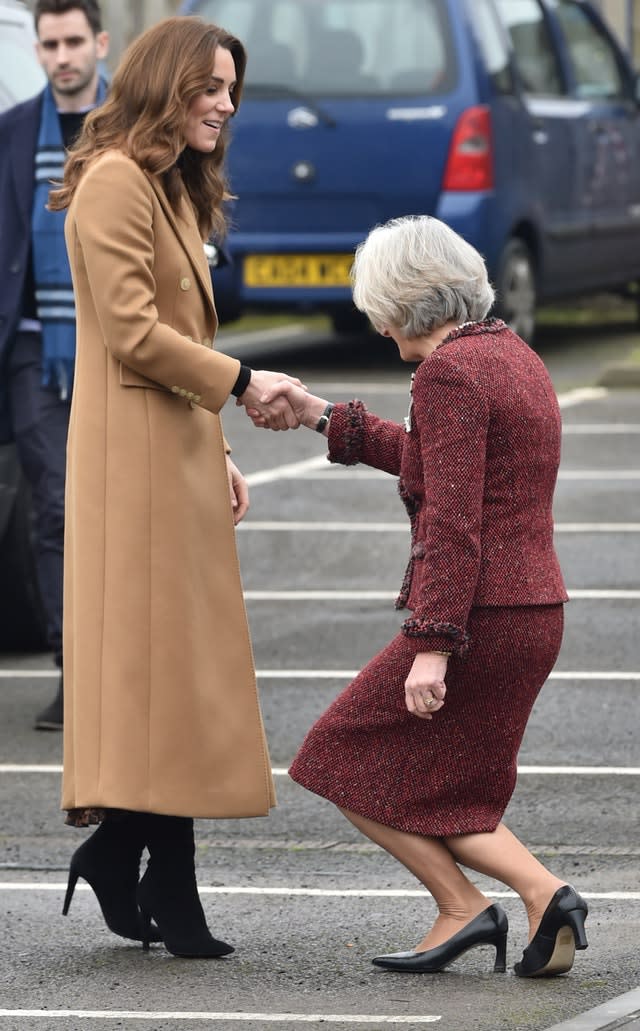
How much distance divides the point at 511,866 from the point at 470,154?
9393 millimetres

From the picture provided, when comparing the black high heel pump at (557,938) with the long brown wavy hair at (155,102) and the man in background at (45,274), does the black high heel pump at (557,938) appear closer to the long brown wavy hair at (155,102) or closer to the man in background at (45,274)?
the long brown wavy hair at (155,102)

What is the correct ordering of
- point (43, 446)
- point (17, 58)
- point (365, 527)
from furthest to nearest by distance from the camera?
point (365, 527), point (17, 58), point (43, 446)

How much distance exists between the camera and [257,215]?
13.8 metres

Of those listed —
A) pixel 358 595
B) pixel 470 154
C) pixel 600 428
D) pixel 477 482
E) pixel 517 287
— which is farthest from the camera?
pixel 517 287

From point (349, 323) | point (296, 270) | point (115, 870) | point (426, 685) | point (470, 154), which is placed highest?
point (426, 685)

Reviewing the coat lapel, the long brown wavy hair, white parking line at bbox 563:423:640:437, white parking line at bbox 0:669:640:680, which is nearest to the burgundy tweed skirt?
the coat lapel

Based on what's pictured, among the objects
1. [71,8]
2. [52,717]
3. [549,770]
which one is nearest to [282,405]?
[549,770]

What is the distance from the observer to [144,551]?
4641 mm

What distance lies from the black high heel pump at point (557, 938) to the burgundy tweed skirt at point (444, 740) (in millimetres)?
191

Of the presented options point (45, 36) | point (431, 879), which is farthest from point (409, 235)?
point (45, 36)

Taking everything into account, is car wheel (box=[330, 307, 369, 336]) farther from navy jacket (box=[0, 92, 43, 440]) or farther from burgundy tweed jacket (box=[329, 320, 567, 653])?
burgundy tweed jacket (box=[329, 320, 567, 653])

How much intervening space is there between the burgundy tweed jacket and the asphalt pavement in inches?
27.8

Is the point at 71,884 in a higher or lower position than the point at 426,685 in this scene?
lower

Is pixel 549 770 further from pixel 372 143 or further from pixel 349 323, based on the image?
pixel 349 323
